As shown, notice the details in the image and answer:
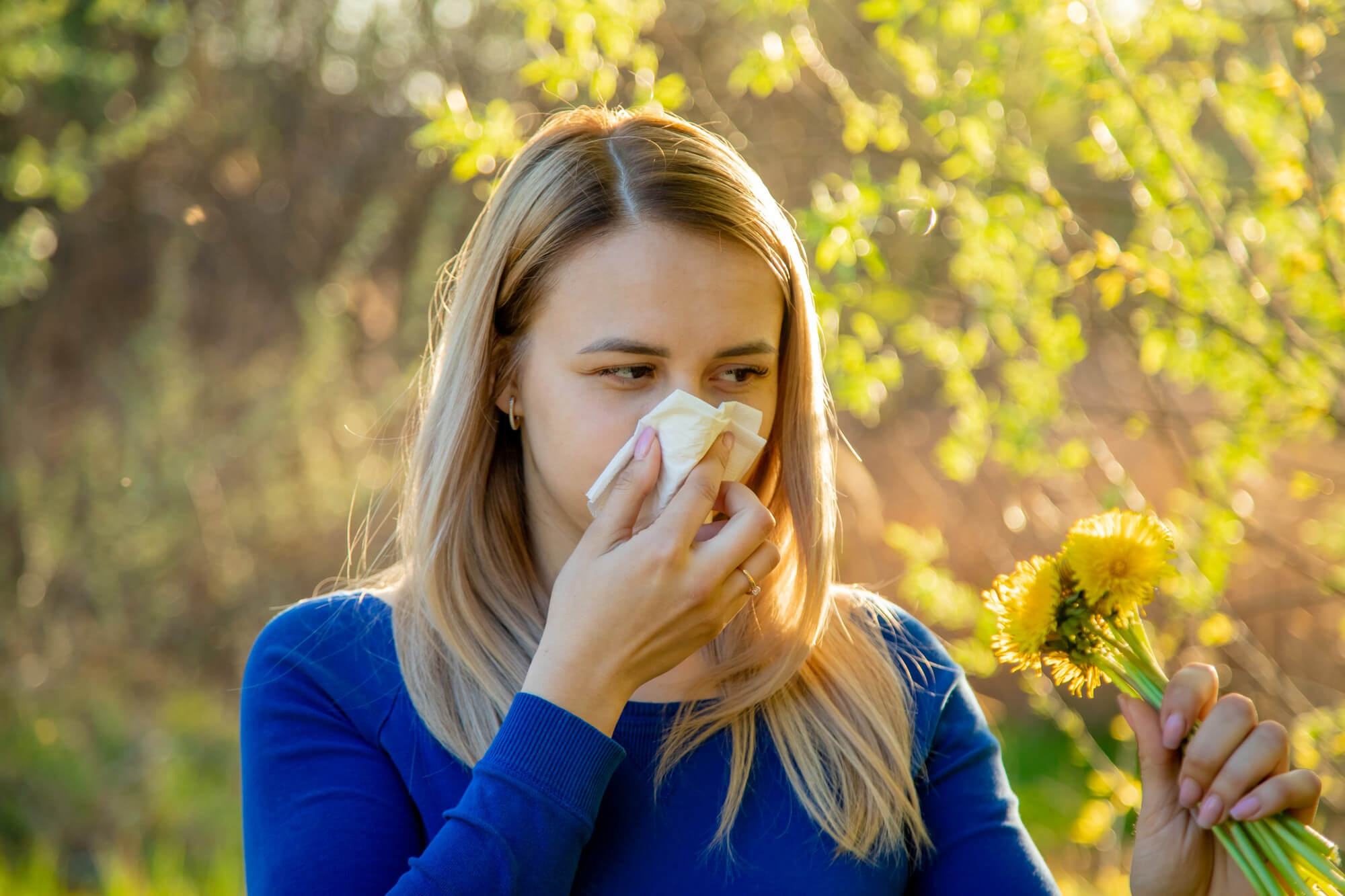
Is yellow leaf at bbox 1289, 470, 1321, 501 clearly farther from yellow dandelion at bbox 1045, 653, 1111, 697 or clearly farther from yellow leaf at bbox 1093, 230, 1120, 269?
yellow dandelion at bbox 1045, 653, 1111, 697

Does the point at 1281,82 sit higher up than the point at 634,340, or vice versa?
the point at 1281,82

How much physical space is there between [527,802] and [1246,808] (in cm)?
78

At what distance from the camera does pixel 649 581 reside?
138 cm

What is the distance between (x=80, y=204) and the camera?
16.6 feet

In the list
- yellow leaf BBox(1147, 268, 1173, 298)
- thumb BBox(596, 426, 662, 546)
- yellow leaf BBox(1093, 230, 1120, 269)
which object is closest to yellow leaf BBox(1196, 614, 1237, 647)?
yellow leaf BBox(1147, 268, 1173, 298)

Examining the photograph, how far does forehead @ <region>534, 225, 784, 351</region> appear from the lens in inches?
59.5

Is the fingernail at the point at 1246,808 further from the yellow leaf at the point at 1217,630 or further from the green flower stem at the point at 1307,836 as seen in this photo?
the yellow leaf at the point at 1217,630

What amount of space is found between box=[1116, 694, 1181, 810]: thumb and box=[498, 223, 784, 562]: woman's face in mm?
611

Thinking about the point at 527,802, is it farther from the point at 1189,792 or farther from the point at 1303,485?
the point at 1303,485

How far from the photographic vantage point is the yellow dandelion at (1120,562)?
1177 mm

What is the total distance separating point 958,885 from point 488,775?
71 centimetres

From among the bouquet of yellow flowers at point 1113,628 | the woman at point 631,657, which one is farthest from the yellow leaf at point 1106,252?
the bouquet of yellow flowers at point 1113,628

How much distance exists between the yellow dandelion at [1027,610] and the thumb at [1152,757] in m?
0.12

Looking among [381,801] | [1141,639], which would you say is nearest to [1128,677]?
[1141,639]
